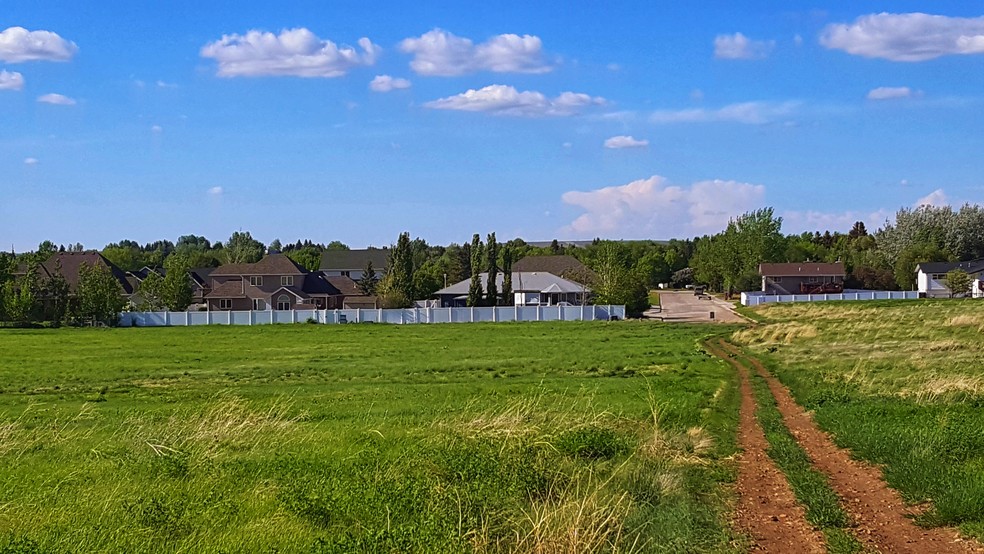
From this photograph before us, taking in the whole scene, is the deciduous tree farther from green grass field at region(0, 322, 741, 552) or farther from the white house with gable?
green grass field at region(0, 322, 741, 552)

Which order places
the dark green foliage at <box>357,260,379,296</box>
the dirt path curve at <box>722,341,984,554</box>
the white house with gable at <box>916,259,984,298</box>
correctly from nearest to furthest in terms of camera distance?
the dirt path curve at <box>722,341,984,554</box>
the white house with gable at <box>916,259,984,298</box>
the dark green foliage at <box>357,260,379,296</box>

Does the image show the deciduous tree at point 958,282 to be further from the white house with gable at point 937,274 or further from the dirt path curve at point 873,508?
the dirt path curve at point 873,508

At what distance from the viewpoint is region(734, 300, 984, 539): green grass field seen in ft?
35.5

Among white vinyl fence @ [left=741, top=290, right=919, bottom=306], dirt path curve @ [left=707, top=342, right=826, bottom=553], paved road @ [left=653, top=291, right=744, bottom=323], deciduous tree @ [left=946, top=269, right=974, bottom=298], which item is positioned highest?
deciduous tree @ [left=946, top=269, right=974, bottom=298]

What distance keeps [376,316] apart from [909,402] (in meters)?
59.5

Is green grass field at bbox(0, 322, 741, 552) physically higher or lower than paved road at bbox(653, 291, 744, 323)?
lower

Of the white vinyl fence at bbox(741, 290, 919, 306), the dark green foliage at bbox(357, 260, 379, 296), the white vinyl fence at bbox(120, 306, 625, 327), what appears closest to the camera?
the white vinyl fence at bbox(120, 306, 625, 327)

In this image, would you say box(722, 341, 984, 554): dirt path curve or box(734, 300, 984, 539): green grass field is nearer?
box(722, 341, 984, 554): dirt path curve

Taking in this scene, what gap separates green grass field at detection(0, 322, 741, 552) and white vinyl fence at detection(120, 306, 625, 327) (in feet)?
148

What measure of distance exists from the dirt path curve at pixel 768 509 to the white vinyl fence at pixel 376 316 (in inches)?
2344

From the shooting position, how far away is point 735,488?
38.8ft

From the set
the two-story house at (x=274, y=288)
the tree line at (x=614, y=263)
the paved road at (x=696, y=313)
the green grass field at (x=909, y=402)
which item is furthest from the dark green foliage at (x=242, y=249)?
the green grass field at (x=909, y=402)

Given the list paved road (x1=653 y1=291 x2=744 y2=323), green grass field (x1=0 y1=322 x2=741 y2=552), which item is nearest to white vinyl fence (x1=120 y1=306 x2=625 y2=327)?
paved road (x1=653 y1=291 x2=744 y2=323)

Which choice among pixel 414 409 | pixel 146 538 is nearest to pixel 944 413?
pixel 414 409
